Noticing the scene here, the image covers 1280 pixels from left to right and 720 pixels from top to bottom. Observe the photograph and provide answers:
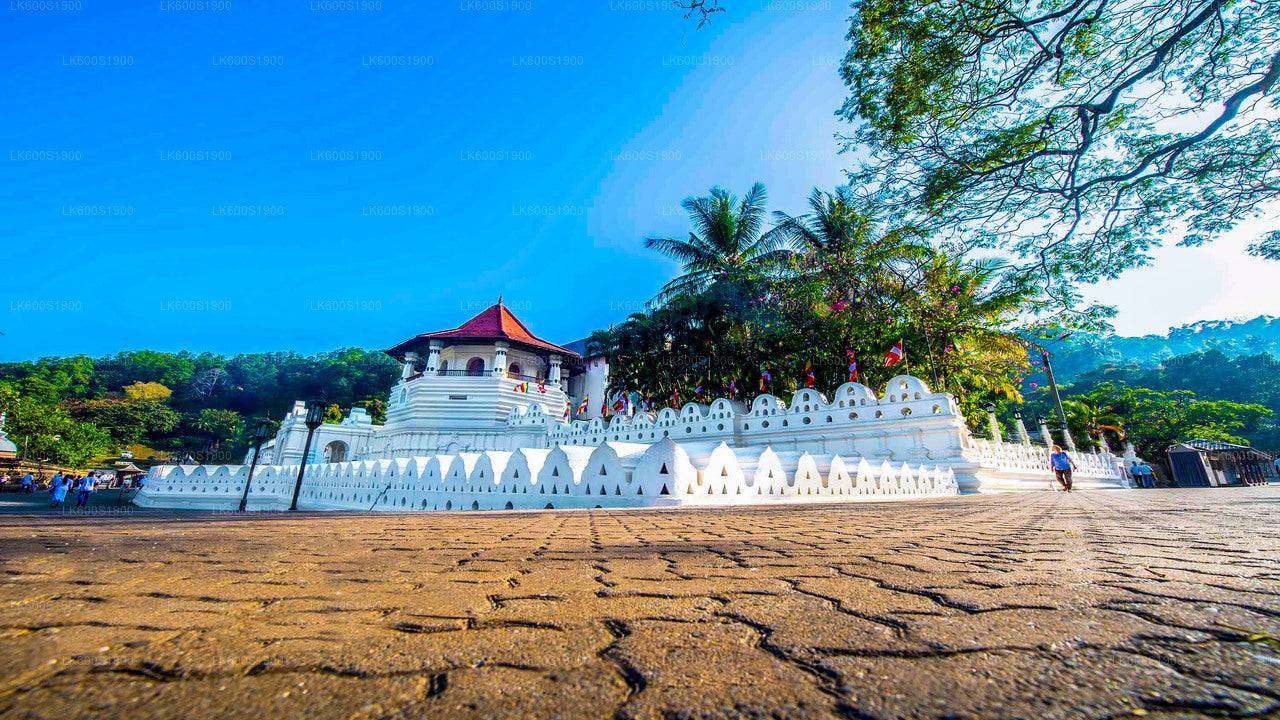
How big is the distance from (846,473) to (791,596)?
6.49 meters

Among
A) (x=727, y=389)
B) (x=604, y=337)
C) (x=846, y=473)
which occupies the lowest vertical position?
(x=846, y=473)

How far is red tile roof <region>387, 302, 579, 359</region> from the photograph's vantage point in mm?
27156

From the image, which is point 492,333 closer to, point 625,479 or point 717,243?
point 717,243

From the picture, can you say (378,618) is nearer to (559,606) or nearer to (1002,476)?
(559,606)

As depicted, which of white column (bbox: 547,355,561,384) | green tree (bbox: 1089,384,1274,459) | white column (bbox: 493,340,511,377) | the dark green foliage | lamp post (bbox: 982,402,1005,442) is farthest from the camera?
the dark green foliage

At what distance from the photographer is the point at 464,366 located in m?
28.8

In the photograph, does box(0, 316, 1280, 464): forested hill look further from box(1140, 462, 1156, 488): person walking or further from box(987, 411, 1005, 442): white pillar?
box(987, 411, 1005, 442): white pillar

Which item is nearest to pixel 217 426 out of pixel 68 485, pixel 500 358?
pixel 68 485

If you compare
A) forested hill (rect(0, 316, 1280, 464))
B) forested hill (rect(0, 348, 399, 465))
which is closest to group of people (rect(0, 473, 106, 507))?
forested hill (rect(0, 348, 399, 465))

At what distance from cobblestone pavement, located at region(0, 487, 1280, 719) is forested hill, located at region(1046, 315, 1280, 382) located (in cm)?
12458

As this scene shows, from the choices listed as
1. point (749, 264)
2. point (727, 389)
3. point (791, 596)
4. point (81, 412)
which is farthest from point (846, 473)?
point (81, 412)

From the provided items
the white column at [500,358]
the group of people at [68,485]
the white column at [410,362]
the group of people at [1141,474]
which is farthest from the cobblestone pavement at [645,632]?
the white column at [410,362]

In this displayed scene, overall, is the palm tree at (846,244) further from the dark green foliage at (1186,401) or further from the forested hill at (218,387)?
the forested hill at (218,387)

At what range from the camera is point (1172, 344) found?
133 metres
